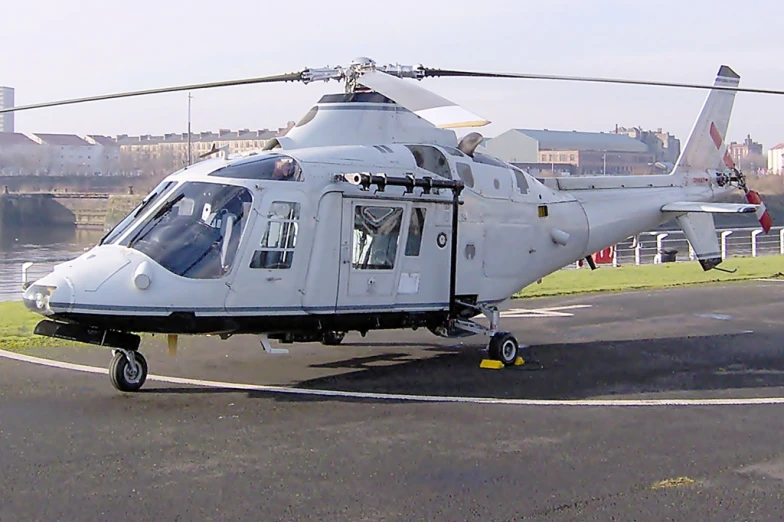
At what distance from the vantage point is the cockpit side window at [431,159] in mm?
12180

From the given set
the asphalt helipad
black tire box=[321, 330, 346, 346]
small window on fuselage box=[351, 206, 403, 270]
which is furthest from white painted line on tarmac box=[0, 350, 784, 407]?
small window on fuselage box=[351, 206, 403, 270]

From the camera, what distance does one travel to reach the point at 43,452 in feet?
25.5

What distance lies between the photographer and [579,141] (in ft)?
331

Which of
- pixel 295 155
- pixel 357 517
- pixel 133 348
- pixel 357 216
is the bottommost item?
pixel 357 517

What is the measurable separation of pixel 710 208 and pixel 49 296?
10.4 meters

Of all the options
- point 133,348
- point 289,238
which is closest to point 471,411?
point 289,238

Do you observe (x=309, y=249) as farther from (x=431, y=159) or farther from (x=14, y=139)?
(x=14, y=139)

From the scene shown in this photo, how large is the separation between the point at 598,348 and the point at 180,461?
26.2ft

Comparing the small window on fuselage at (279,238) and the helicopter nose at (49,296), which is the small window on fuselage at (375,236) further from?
the helicopter nose at (49,296)

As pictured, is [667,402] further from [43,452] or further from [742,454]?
[43,452]

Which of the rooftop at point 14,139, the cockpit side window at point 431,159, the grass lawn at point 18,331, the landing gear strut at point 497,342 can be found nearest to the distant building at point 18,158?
the rooftop at point 14,139

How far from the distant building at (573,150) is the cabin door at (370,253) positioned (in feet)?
258

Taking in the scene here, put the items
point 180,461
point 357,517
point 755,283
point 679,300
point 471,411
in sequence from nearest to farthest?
point 357,517, point 180,461, point 471,411, point 679,300, point 755,283

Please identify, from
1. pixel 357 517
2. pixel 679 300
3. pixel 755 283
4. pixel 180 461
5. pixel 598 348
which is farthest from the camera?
pixel 755 283
